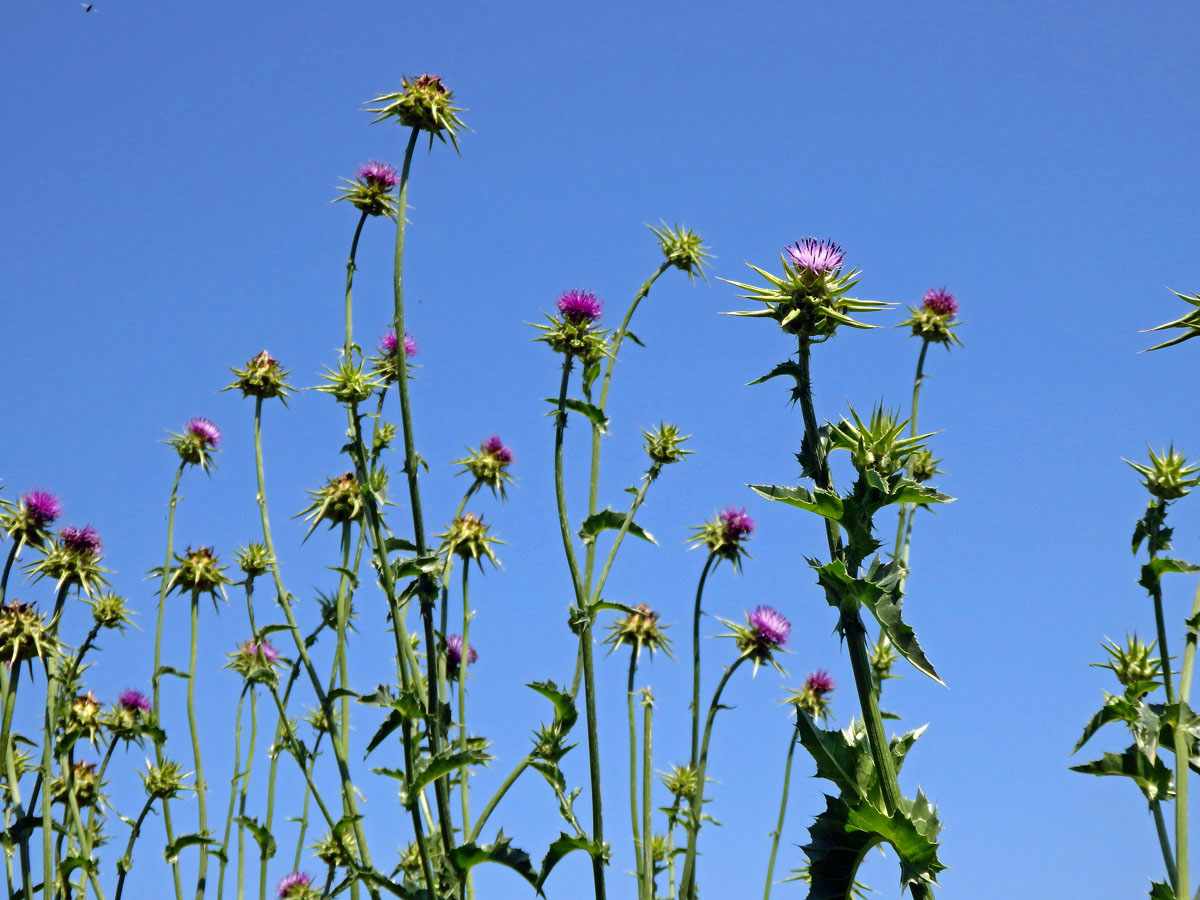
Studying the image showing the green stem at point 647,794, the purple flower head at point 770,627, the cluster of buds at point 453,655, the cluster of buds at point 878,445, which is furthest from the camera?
the purple flower head at point 770,627

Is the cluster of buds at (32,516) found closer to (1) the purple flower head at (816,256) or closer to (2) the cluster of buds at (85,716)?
(2) the cluster of buds at (85,716)

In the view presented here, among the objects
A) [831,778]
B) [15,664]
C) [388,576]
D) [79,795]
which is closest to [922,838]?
[831,778]

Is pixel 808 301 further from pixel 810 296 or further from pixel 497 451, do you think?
A: pixel 497 451

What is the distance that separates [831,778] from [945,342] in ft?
29.4

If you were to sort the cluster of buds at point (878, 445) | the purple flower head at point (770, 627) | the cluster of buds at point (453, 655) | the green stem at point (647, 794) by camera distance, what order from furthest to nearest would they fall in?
1. the purple flower head at point (770, 627)
2. the cluster of buds at point (453, 655)
3. the green stem at point (647, 794)
4. the cluster of buds at point (878, 445)

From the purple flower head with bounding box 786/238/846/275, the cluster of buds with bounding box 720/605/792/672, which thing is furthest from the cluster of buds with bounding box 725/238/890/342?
the cluster of buds with bounding box 720/605/792/672

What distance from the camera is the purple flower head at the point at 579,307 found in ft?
24.3

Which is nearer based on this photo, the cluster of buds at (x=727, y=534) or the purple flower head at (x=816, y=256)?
the purple flower head at (x=816, y=256)

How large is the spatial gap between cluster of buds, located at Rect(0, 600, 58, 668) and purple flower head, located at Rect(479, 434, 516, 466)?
324cm

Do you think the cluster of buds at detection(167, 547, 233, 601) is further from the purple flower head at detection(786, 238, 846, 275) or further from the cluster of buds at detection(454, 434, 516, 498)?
the purple flower head at detection(786, 238, 846, 275)

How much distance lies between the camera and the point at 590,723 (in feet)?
18.5

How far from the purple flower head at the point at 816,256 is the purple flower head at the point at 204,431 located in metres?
6.67

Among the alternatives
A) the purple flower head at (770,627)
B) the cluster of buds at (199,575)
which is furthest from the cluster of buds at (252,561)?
the purple flower head at (770,627)

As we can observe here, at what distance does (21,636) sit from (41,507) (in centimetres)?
106
